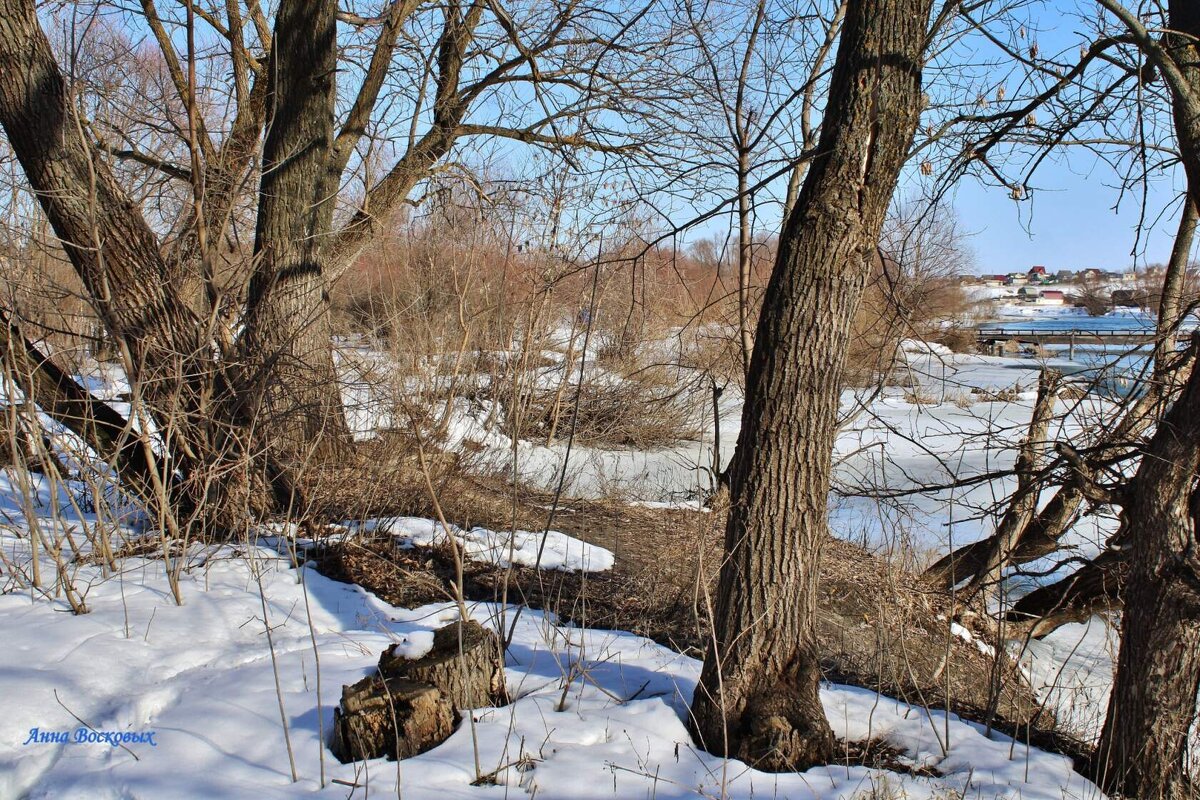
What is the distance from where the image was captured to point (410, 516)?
7.09 metres

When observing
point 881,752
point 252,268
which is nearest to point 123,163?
point 252,268

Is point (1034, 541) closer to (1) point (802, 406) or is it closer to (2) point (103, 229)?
(1) point (802, 406)

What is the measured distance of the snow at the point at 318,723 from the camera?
2.89m

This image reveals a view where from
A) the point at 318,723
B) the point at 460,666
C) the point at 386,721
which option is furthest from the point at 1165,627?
the point at 318,723

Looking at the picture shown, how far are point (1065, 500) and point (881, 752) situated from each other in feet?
14.3

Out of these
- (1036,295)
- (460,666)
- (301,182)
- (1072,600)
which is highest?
(1036,295)

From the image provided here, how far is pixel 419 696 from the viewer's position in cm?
315

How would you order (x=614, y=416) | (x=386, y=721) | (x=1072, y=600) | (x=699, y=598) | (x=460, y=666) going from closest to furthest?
(x=386, y=721)
(x=460, y=666)
(x=699, y=598)
(x=1072, y=600)
(x=614, y=416)

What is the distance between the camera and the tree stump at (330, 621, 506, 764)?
3.05 m

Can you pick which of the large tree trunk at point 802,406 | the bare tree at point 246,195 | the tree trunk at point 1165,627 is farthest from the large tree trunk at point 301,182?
the tree trunk at point 1165,627

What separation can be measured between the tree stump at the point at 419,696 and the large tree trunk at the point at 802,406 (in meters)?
0.95

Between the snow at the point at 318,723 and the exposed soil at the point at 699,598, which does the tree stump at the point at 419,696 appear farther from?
the exposed soil at the point at 699,598

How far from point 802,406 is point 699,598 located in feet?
9.50

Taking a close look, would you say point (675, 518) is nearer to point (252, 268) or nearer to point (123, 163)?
point (252, 268)
